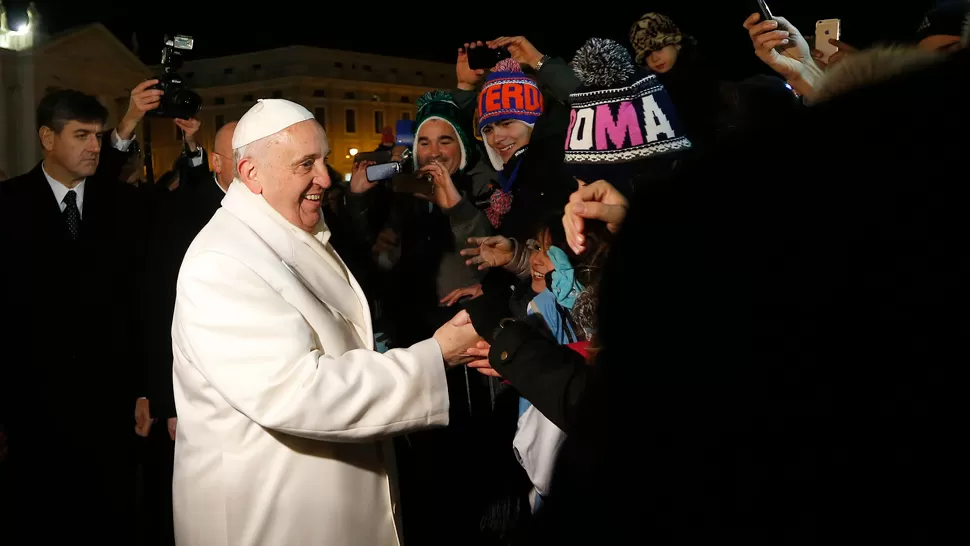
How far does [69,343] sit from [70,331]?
71mm

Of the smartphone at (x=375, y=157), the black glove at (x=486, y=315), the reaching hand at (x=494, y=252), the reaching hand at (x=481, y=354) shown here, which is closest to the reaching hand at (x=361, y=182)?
the smartphone at (x=375, y=157)

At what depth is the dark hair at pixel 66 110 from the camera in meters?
4.39

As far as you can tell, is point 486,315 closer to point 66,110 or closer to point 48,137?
point 66,110

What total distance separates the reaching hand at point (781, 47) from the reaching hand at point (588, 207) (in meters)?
1.36

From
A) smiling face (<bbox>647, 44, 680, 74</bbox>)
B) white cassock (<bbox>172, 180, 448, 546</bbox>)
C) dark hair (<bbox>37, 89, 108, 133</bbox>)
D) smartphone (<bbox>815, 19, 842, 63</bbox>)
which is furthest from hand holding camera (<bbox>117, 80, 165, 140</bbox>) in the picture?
smartphone (<bbox>815, 19, 842, 63</bbox>)

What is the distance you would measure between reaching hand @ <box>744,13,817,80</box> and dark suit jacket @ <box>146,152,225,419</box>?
3.21 m

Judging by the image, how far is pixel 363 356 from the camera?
2465 millimetres

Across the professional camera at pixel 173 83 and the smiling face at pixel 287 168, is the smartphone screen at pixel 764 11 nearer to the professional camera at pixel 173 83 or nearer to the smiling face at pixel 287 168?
the smiling face at pixel 287 168

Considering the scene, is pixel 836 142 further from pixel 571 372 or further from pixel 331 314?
pixel 331 314

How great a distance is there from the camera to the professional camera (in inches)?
197

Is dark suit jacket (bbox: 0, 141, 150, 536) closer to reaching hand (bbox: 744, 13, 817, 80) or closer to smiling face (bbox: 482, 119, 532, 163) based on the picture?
smiling face (bbox: 482, 119, 532, 163)

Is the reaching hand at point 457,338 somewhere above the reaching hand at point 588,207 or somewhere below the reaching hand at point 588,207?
below

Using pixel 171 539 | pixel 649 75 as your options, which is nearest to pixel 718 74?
pixel 649 75

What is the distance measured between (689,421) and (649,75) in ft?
8.95
